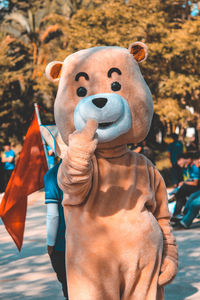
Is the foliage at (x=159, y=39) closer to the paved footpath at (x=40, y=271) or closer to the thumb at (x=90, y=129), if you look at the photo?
the paved footpath at (x=40, y=271)

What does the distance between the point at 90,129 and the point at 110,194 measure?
509 mm

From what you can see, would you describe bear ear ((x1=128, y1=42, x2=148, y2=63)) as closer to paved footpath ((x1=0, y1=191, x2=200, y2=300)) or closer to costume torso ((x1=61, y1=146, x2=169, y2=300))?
costume torso ((x1=61, y1=146, x2=169, y2=300))

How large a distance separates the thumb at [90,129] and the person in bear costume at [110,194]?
1.2 inches

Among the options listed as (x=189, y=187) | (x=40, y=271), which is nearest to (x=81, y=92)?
(x=40, y=271)

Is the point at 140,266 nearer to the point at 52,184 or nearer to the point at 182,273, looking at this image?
the point at 52,184

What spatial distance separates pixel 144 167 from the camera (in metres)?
3.12

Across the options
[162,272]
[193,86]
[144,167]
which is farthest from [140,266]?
[193,86]

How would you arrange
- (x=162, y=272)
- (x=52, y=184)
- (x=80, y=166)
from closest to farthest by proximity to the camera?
(x=80, y=166) → (x=162, y=272) → (x=52, y=184)

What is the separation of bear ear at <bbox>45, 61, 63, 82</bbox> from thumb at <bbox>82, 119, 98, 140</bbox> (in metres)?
0.81

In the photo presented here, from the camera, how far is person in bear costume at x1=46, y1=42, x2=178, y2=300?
2.85 meters

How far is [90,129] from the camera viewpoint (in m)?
2.60

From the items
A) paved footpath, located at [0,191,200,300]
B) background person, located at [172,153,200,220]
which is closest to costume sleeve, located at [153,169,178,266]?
paved footpath, located at [0,191,200,300]

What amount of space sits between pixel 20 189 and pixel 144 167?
127 inches

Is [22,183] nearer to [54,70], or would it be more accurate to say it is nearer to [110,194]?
[54,70]
